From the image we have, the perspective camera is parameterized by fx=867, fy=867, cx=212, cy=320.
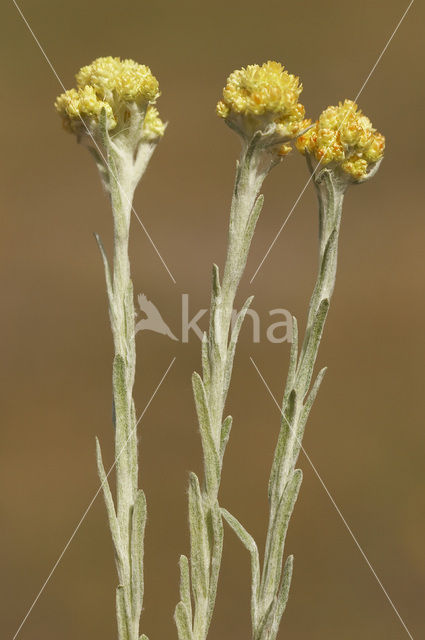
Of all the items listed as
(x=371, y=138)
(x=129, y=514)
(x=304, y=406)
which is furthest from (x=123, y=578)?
(x=371, y=138)

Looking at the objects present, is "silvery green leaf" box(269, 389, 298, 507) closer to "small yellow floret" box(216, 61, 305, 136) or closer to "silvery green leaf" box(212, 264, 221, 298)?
"silvery green leaf" box(212, 264, 221, 298)

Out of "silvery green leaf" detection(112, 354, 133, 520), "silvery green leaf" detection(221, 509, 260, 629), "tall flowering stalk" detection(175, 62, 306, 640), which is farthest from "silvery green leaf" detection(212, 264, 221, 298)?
"silvery green leaf" detection(221, 509, 260, 629)

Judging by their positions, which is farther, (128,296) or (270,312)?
(270,312)

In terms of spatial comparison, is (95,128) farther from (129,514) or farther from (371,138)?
(129,514)

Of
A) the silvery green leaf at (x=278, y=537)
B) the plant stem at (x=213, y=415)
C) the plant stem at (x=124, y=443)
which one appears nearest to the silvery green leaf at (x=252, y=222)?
the plant stem at (x=213, y=415)

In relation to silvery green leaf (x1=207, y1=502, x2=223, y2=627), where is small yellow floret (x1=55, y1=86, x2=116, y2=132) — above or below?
above

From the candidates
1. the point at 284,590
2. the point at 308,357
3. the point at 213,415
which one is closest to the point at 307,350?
the point at 308,357
